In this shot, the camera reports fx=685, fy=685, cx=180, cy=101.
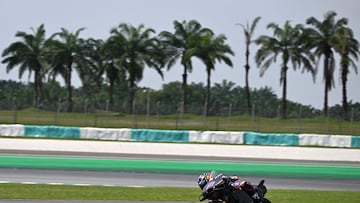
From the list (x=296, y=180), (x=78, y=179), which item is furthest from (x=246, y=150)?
(x=78, y=179)

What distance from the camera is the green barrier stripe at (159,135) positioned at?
3148 centimetres

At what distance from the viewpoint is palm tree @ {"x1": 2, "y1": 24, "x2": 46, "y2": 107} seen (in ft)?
168

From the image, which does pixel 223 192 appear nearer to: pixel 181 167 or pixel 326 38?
pixel 181 167

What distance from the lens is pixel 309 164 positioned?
25234mm

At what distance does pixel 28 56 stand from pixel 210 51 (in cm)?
1373

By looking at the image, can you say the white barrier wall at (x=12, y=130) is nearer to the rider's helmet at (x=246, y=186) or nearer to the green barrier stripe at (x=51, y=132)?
the green barrier stripe at (x=51, y=132)

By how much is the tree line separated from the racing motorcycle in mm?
36703

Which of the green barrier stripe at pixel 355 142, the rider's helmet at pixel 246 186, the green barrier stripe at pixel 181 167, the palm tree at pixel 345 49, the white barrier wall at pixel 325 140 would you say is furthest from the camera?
the palm tree at pixel 345 49

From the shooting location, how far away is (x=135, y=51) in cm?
4978

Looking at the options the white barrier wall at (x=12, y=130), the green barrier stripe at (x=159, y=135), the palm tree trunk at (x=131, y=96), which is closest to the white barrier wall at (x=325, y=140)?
the green barrier stripe at (x=159, y=135)

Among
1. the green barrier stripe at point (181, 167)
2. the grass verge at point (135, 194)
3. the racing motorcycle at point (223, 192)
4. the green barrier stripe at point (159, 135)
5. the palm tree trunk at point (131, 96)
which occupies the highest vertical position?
the palm tree trunk at point (131, 96)

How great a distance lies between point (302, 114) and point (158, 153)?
10360 mm

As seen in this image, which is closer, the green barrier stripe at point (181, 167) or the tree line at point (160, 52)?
the green barrier stripe at point (181, 167)

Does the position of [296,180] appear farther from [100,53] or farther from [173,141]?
[100,53]
